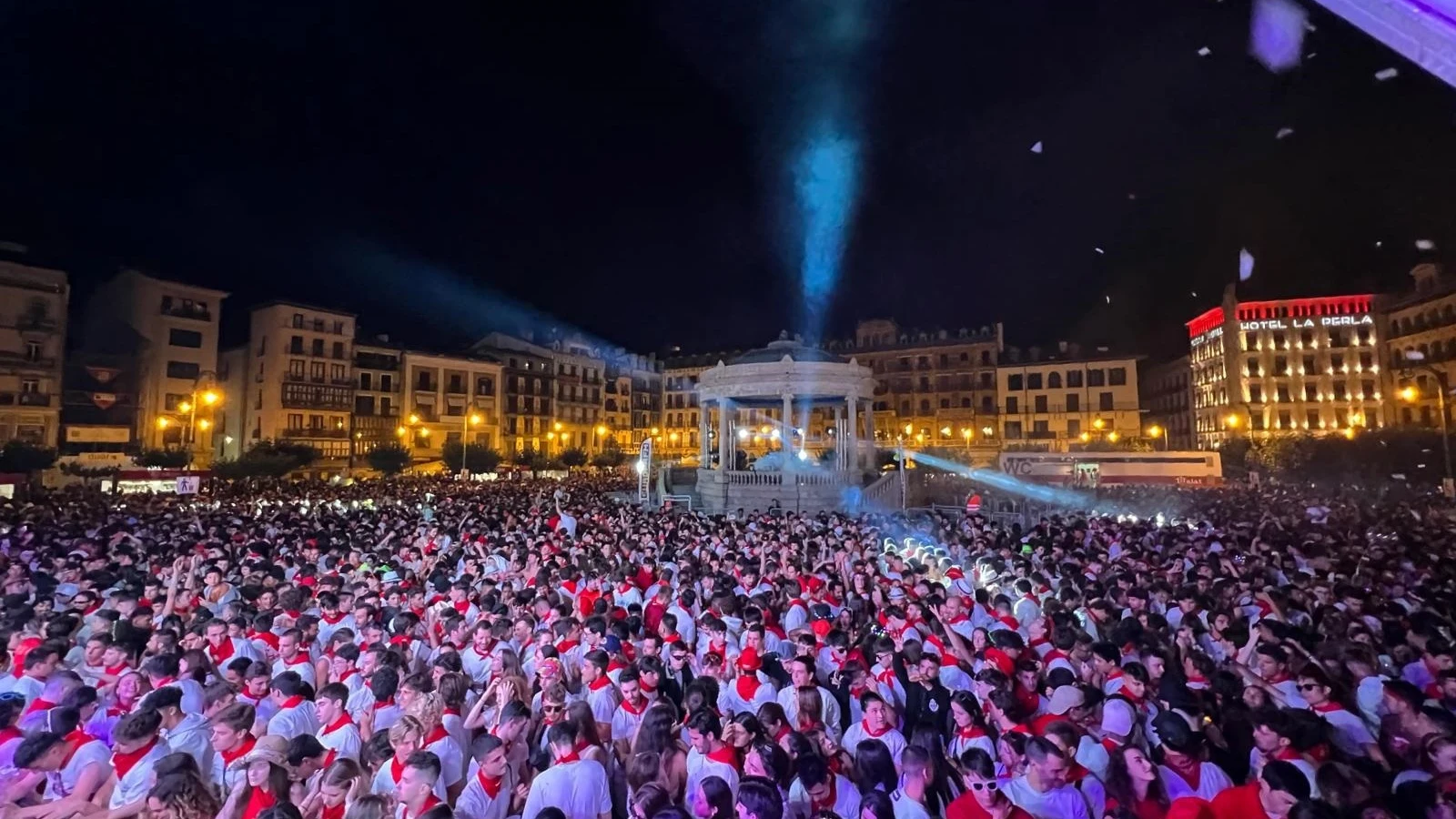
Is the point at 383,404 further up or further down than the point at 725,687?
further up

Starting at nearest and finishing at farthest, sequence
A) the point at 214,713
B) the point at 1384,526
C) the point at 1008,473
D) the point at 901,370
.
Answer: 1. the point at 214,713
2. the point at 1384,526
3. the point at 1008,473
4. the point at 901,370

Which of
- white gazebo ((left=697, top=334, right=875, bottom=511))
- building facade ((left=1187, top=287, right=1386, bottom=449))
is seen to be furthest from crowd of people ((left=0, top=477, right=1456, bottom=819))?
building facade ((left=1187, top=287, right=1386, bottom=449))

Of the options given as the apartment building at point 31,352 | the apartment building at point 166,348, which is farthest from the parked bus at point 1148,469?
the apartment building at point 31,352

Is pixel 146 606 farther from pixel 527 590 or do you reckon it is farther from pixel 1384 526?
pixel 1384 526

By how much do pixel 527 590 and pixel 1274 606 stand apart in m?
9.32

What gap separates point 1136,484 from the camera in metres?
30.4

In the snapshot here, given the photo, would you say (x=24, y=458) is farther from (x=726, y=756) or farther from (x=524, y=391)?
(x=726, y=756)

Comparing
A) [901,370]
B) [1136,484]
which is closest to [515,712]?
[1136,484]

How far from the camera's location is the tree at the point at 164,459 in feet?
133

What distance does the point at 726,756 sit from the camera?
15.6ft

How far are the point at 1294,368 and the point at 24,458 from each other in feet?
304

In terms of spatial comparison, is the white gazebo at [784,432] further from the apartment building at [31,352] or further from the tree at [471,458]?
the apartment building at [31,352]

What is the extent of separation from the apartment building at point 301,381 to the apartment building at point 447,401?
15.8 feet

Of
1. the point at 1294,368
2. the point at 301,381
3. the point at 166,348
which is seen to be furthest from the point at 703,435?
the point at 1294,368
